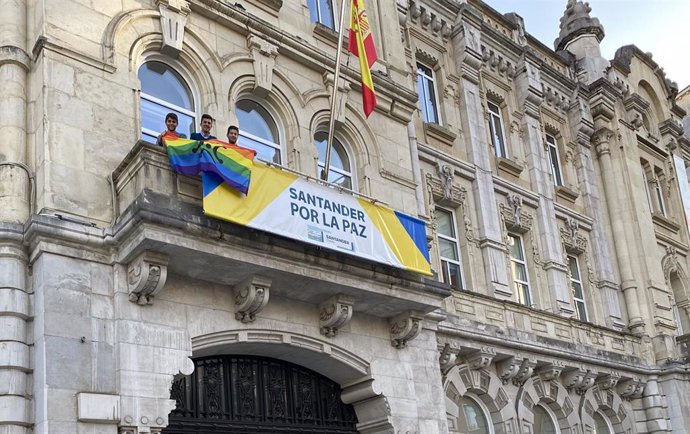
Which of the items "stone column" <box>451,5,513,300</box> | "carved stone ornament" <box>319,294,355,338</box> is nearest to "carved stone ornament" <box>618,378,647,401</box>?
"stone column" <box>451,5,513,300</box>

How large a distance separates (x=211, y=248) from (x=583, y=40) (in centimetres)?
2205

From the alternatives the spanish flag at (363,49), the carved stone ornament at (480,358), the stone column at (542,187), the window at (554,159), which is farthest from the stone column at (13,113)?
the window at (554,159)

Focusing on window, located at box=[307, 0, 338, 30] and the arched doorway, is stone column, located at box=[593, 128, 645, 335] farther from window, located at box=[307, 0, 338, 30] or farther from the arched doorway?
the arched doorway

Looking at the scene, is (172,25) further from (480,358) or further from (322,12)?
(480,358)

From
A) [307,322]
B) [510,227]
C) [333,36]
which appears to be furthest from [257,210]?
[510,227]

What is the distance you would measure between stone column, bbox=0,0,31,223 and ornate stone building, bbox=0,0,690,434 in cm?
3

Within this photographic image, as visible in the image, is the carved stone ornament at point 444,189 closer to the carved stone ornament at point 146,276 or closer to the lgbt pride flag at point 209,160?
the lgbt pride flag at point 209,160

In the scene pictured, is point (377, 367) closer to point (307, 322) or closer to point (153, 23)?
point (307, 322)

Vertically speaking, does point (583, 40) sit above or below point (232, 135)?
above

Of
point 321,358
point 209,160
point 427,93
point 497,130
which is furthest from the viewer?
point 497,130

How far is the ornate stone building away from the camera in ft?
38.9

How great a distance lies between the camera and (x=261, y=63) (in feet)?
52.4

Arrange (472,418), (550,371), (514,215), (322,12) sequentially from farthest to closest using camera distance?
1. (514,215)
2. (550,371)
3. (472,418)
4. (322,12)

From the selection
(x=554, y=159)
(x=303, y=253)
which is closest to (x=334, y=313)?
(x=303, y=253)
